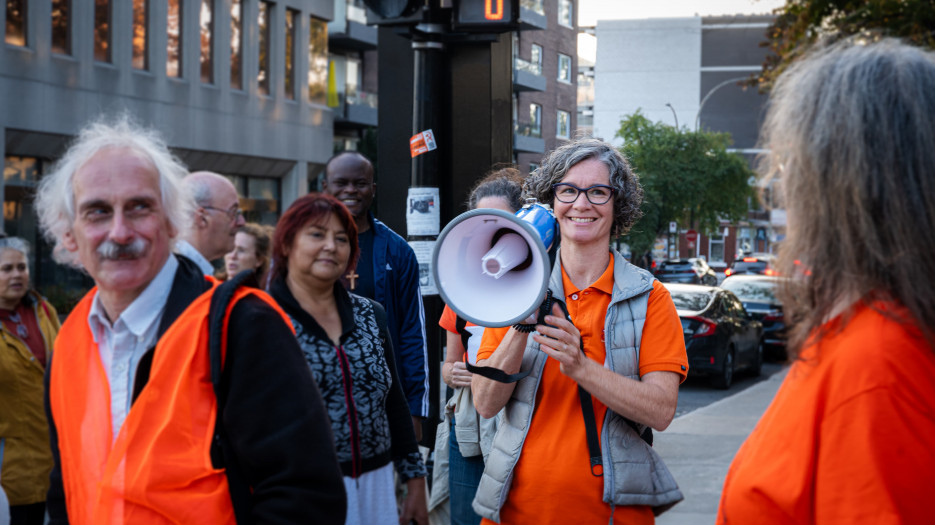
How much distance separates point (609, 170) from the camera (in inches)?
124

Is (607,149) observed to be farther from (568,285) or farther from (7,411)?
(7,411)

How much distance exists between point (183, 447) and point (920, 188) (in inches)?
58.1

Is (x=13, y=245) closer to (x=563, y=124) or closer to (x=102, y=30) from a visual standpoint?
(x=102, y=30)

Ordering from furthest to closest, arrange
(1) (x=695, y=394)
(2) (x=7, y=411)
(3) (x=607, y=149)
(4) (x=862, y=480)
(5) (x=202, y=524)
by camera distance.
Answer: (1) (x=695, y=394) → (2) (x=7, y=411) → (3) (x=607, y=149) → (5) (x=202, y=524) → (4) (x=862, y=480)

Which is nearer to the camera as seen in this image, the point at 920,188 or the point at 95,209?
the point at 920,188

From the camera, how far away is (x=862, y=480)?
149 cm

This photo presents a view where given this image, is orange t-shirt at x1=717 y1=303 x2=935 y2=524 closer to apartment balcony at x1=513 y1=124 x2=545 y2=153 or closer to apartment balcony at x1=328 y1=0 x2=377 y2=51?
apartment balcony at x1=328 y1=0 x2=377 y2=51

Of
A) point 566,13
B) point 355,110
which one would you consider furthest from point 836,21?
point 566,13

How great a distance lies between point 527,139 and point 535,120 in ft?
17.2

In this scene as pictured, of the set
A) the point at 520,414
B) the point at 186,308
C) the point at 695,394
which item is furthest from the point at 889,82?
the point at 695,394

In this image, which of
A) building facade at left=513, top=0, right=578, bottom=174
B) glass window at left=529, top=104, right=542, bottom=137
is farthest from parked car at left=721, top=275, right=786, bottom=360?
glass window at left=529, top=104, right=542, bottom=137

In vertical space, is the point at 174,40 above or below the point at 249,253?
above

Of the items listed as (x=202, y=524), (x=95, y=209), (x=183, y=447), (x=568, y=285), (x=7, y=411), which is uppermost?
(x=95, y=209)

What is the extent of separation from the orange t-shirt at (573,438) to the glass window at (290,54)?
1173 inches
